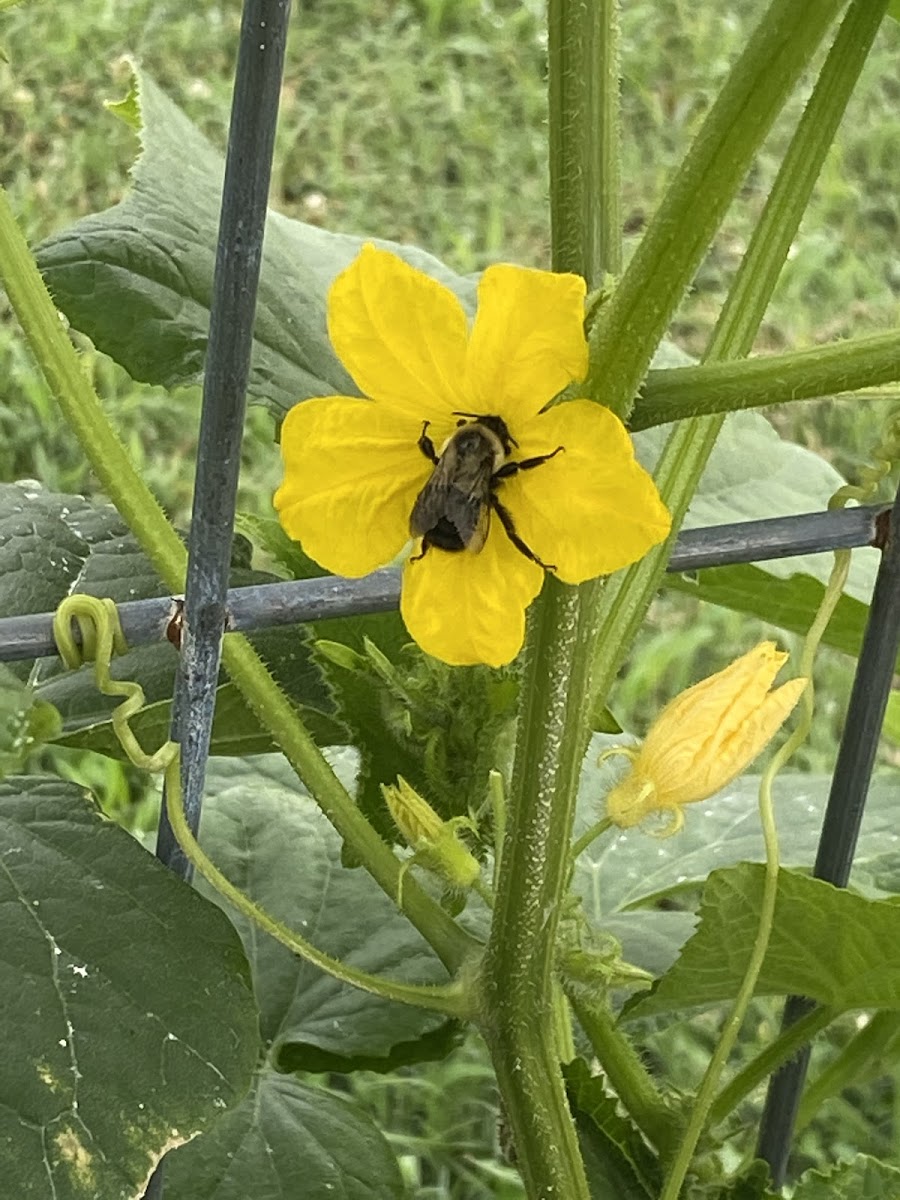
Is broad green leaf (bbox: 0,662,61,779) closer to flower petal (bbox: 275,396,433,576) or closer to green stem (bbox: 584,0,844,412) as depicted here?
flower petal (bbox: 275,396,433,576)

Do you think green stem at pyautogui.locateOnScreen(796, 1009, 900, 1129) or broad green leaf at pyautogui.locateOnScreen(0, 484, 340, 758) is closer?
broad green leaf at pyautogui.locateOnScreen(0, 484, 340, 758)

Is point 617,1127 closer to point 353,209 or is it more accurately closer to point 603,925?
point 603,925

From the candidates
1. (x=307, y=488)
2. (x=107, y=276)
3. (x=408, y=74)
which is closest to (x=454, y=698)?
(x=307, y=488)

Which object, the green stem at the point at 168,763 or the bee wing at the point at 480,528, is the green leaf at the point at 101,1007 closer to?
the green stem at the point at 168,763

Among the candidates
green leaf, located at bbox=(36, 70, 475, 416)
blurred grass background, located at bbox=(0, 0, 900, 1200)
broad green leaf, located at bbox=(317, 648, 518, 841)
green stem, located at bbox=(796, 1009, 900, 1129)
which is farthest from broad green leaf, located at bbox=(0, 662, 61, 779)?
blurred grass background, located at bbox=(0, 0, 900, 1200)

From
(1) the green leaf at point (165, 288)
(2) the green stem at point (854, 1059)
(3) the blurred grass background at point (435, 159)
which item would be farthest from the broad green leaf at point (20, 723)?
(3) the blurred grass background at point (435, 159)

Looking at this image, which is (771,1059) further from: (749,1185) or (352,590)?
(352,590)
